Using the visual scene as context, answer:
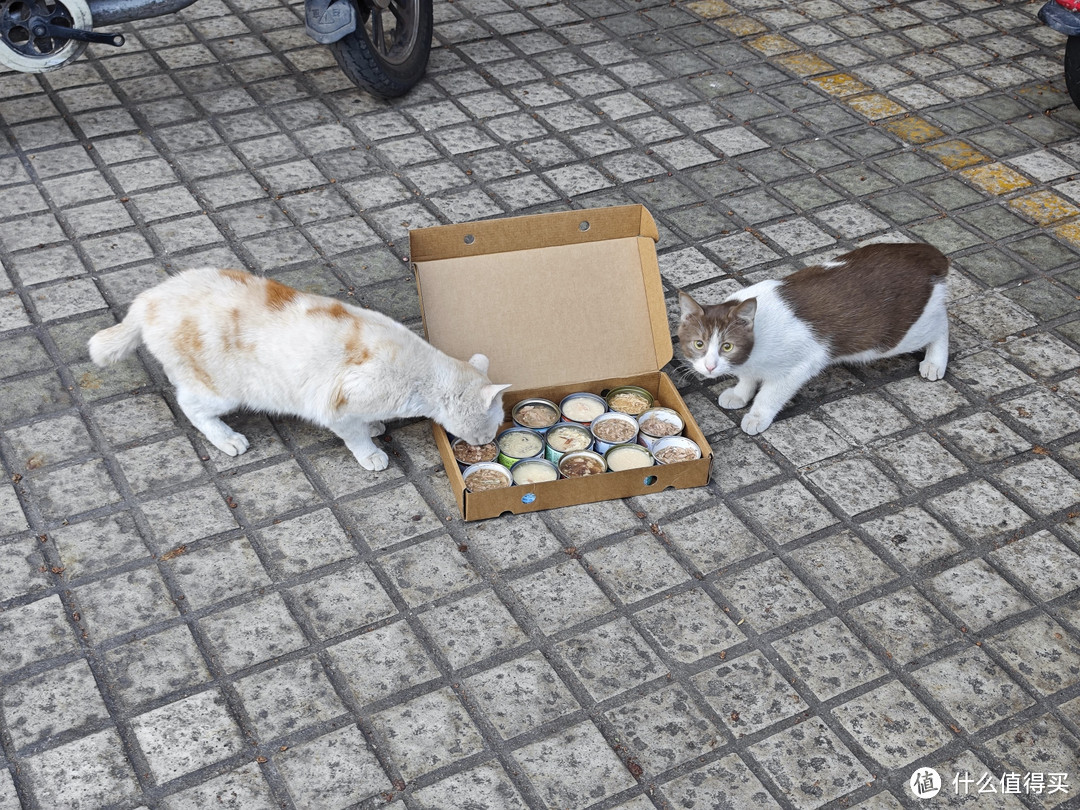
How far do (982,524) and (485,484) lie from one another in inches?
71.1

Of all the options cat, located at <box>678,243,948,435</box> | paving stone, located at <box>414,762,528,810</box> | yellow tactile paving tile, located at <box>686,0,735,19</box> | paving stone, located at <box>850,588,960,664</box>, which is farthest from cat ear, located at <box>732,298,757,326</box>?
yellow tactile paving tile, located at <box>686,0,735,19</box>

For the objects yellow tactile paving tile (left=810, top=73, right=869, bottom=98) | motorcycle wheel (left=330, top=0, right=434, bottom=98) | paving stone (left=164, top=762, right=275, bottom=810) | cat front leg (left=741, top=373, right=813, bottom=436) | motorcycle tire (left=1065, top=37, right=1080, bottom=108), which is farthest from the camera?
Result: yellow tactile paving tile (left=810, top=73, right=869, bottom=98)

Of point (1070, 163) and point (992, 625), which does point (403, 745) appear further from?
point (1070, 163)

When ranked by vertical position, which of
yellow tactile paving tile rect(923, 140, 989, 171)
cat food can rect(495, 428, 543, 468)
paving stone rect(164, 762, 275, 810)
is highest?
yellow tactile paving tile rect(923, 140, 989, 171)

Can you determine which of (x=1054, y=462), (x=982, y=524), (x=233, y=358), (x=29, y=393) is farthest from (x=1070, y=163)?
(x=29, y=393)

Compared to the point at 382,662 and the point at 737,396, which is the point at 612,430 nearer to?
the point at 737,396

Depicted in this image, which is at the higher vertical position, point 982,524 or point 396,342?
point 396,342

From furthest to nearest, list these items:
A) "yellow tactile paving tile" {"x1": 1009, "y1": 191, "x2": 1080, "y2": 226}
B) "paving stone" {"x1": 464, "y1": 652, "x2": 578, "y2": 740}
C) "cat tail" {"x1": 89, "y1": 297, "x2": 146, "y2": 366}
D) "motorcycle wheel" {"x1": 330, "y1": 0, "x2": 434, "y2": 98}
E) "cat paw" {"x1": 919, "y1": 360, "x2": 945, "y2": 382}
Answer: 1. "motorcycle wheel" {"x1": 330, "y1": 0, "x2": 434, "y2": 98}
2. "yellow tactile paving tile" {"x1": 1009, "y1": 191, "x2": 1080, "y2": 226}
3. "cat paw" {"x1": 919, "y1": 360, "x2": 945, "y2": 382}
4. "cat tail" {"x1": 89, "y1": 297, "x2": 146, "y2": 366}
5. "paving stone" {"x1": 464, "y1": 652, "x2": 578, "y2": 740}

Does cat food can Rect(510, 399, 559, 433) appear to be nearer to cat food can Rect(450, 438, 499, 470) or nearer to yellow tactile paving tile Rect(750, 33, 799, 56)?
cat food can Rect(450, 438, 499, 470)

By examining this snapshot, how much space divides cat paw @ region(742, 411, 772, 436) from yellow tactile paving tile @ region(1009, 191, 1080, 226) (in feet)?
7.35

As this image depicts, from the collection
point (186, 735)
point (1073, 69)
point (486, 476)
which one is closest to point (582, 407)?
point (486, 476)

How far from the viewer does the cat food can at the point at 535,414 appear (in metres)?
4.00

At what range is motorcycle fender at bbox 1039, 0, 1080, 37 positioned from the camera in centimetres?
557

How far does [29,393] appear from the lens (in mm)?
4121
